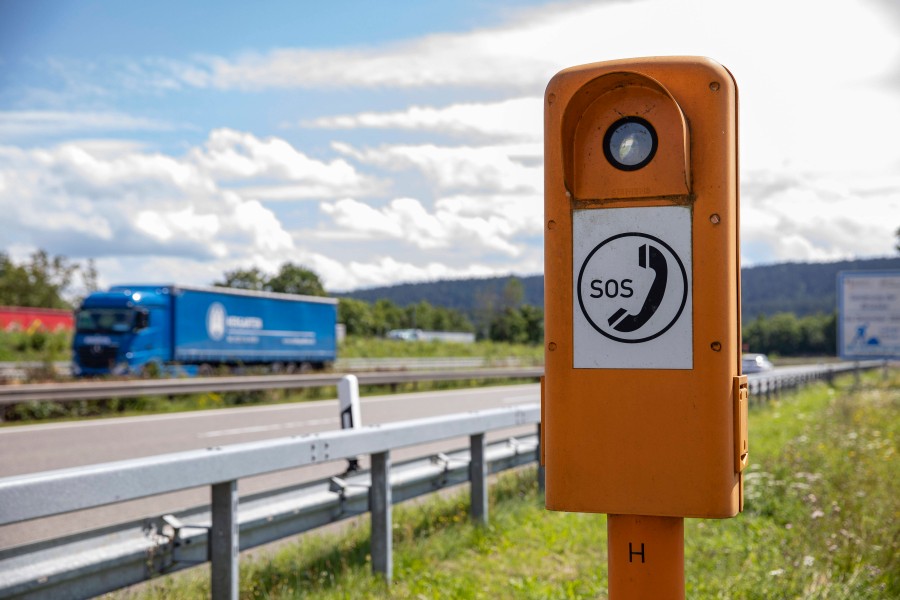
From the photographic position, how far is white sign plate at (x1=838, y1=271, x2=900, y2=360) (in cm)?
2778

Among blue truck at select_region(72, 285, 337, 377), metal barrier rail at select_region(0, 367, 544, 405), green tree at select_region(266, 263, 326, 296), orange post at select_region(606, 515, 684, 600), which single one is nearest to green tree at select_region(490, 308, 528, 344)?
green tree at select_region(266, 263, 326, 296)

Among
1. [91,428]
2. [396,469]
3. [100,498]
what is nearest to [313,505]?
[396,469]

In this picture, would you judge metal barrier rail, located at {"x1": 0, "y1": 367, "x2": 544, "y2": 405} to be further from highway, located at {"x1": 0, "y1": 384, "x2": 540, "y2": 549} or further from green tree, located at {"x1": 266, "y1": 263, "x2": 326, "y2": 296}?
green tree, located at {"x1": 266, "y1": 263, "x2": 326, "y2": 296}

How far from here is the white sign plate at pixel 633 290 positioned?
218 centimetres

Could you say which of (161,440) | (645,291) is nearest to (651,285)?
(645,291)

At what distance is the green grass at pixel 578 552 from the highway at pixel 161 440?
2683 mm

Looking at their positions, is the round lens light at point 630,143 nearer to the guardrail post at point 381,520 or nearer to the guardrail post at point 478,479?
the guardrail post at point 381,520

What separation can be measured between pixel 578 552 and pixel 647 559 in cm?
373

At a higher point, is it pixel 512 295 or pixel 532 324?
pixel 512 295

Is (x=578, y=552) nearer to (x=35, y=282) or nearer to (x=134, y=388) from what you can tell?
(x=134, y=388)

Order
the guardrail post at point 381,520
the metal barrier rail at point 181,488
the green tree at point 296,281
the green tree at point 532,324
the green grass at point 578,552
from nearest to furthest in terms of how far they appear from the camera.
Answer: the metal barrier rail at point 181,488 < the green grass at point 578,552 < the guardrail post at point 381,520 < the green tree at point 532,324 < the green tree at point 296,281

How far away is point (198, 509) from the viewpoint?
417 centimetres

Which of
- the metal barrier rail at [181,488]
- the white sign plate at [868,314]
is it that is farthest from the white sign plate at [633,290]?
the white sign plate at [868,314]

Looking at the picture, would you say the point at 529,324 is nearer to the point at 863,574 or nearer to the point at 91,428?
the point at 91,428
